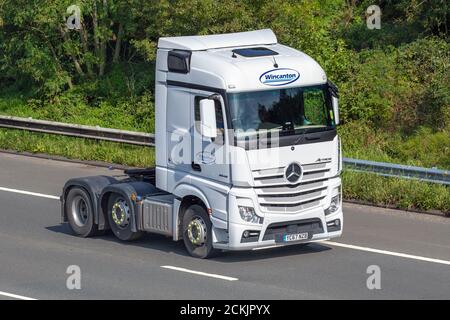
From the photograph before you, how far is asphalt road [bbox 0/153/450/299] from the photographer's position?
1562 centimetres

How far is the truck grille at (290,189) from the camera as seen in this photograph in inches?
671

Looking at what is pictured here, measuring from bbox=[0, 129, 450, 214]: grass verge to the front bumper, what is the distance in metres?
3.44

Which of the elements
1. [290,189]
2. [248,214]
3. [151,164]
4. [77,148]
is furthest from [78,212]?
[77,148]

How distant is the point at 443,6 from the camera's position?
2728cm

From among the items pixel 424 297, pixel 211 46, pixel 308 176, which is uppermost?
pixel 211 46

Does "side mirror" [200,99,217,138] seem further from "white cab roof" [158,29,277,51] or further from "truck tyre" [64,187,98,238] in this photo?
"truck tyre" [64,187,98,238]

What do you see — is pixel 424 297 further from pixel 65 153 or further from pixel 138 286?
pixel 65 153

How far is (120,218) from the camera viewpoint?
1864 centimetres

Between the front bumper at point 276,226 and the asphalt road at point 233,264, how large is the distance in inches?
13.1

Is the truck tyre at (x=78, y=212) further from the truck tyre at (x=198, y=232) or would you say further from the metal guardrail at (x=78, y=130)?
the metal guardrail at (x=78, y=130)

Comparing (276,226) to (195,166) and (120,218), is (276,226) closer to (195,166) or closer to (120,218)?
(195,166)

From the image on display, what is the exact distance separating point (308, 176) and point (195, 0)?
408 inches
